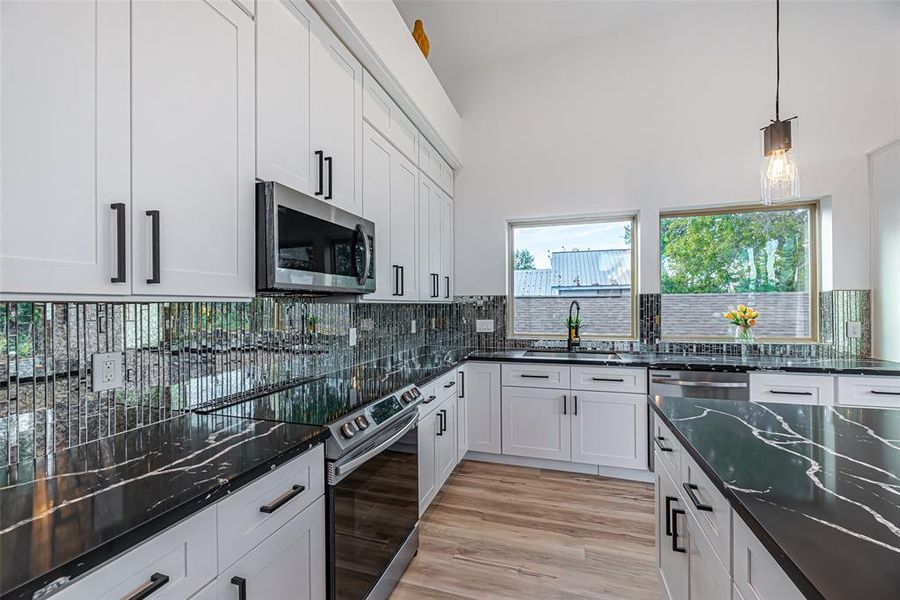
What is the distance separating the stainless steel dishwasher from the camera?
275 centimetres

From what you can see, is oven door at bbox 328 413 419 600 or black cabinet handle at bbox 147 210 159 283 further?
oven door at bbox 328 413 419 600

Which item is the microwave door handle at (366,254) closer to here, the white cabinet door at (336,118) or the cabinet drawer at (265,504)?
the white cabinet door at (336,118)

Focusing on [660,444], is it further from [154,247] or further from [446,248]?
[446,248]

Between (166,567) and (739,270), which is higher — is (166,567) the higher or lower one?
the lower one

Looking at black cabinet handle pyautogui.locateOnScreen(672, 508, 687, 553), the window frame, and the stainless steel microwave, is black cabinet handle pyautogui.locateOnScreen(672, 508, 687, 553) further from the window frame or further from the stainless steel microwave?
the window frame

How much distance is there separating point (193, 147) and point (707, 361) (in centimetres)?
326

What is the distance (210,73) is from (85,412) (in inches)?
43.0

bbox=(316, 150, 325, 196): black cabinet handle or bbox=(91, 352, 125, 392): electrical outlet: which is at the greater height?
bbox=(316, 150, 325, 196): black cabinet handle

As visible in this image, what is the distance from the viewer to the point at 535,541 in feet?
7.38

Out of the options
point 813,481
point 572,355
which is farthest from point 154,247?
point 572,355

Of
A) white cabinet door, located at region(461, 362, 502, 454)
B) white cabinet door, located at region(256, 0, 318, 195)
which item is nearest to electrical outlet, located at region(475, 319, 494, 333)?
white cabinet door, located at region(461, 362, 502, 454)

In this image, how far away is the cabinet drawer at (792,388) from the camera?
2.62 m

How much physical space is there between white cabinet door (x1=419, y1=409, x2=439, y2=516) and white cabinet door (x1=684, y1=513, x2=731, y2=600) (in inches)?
52.1

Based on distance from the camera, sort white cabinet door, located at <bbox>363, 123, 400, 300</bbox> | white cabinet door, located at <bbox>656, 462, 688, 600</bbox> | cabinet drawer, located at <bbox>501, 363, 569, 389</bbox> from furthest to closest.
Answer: cabinet drawer, located at <bbox>501, 363, 569, 389</bbox>, white cabinet door, located at <bbox>363, 123, 400, 300</bbox>, white cabinet door, located at <bbox>656, 462, 688, 600</bbox>
